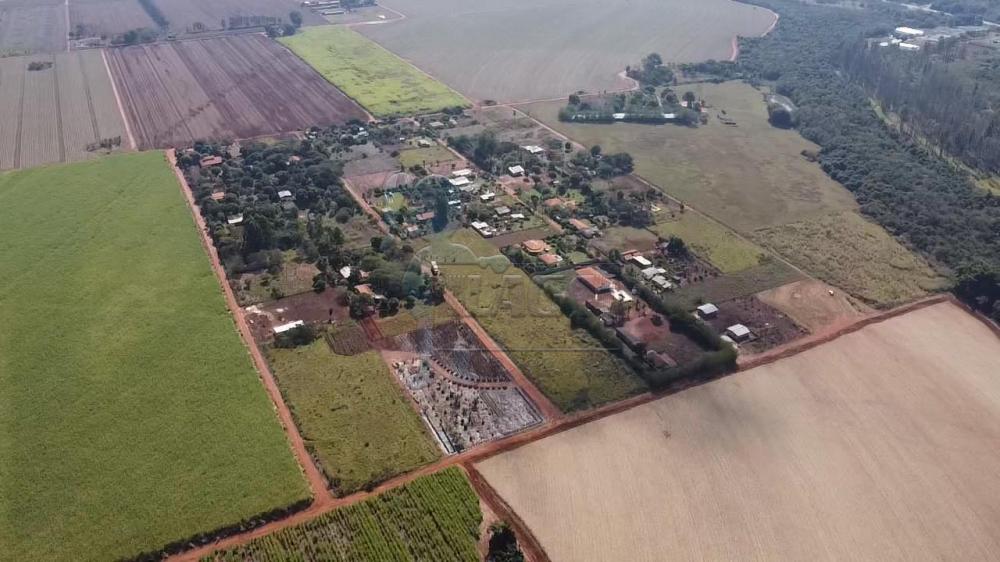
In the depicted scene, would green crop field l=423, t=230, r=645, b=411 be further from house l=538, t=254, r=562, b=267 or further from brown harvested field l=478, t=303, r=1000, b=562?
brown harvested field l=478, t=303, r=1000, b=562

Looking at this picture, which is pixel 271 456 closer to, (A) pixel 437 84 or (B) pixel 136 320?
(B) pixel 136 320

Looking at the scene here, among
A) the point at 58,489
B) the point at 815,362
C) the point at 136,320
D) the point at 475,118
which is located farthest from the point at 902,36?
the point at 58,489

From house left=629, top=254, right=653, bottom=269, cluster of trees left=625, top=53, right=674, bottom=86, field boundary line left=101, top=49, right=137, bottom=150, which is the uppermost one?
cluster of trees left=625, top=53, right=674, bottom=86

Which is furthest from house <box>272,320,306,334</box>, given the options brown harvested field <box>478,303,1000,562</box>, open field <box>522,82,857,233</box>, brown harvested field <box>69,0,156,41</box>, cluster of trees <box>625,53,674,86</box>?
brown harvested field <box>69,0,156,41</box>

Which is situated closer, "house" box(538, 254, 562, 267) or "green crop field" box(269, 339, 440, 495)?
"green crop field" box(269, 339, 440, 495)

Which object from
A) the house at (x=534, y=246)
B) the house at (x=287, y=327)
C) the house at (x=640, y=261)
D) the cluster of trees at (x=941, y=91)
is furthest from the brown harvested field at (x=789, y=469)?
the cluster of trees at (x=941, y=91)

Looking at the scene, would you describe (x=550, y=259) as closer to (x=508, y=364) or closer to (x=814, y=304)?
(x=508, y=364)
